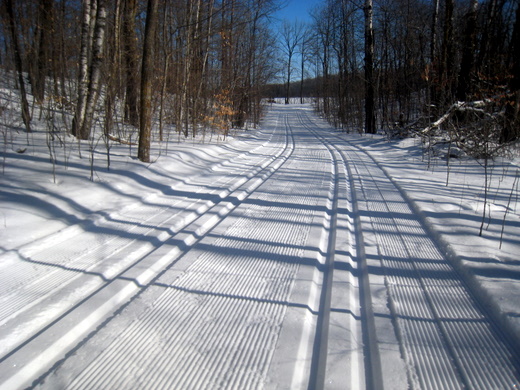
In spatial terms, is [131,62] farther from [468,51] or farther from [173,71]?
[468,51]

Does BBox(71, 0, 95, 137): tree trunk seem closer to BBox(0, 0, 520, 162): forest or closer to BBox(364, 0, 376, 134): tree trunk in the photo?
BBox(0, 0, 520, 162): forest

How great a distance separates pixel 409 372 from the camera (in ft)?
6.06

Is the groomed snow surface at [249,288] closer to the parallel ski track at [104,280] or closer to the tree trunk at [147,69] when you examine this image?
the parallel ski track at [104,280]

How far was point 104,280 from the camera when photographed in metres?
2.73

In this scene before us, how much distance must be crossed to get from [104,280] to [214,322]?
Answer: 113 centimetres

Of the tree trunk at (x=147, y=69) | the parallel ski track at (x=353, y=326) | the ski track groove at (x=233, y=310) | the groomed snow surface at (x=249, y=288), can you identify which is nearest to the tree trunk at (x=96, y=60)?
the tree trunk at (x=147, y=69)

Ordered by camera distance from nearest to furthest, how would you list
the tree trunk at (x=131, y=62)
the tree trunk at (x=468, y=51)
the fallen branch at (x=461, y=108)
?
the fallen branch at (x=461, y=108) → the tree trunk at (x=468, y=51) → the tree trunk at (x=131, y=62)

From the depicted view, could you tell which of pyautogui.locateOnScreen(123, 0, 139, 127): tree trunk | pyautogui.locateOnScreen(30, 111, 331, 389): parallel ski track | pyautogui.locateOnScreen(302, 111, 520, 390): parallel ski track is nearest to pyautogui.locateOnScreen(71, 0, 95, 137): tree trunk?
pyautogui.locateOnScreen(123, 0, 139, 127): tree trunk

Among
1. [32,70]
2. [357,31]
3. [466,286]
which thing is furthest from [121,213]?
[357,31]

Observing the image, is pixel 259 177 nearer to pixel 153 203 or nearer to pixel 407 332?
pixel 153 203

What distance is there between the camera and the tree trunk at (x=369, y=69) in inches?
631

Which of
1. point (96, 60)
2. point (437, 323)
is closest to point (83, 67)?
point (96, 60)

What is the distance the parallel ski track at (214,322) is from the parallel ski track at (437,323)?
0.88 m

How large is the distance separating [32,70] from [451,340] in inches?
619
